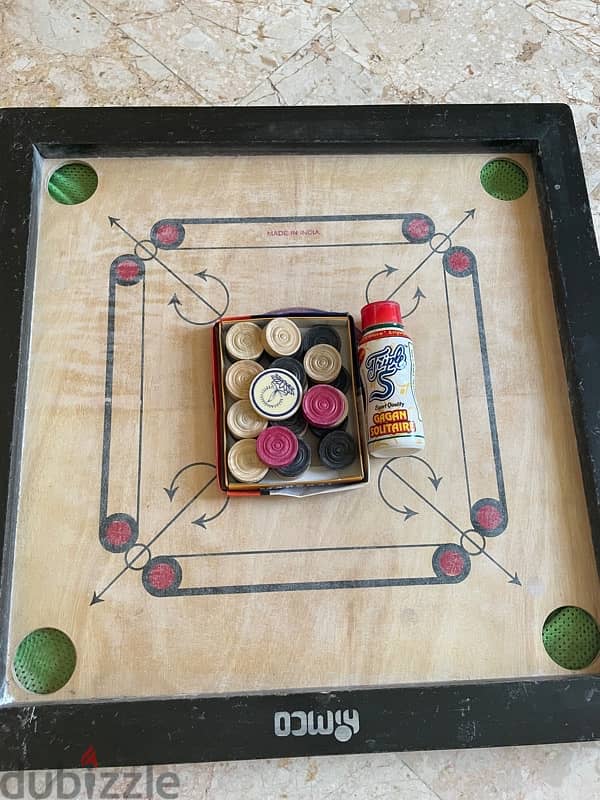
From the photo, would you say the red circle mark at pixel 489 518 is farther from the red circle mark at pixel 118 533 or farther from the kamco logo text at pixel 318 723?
the red circle mark at pixel 118 533

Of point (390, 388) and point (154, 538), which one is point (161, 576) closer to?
point (154, 538)

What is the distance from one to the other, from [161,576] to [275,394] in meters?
0.28

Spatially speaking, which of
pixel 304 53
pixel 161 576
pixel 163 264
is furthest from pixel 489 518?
pixel 304 53

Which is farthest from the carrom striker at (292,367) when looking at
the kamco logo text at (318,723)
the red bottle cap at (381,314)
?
the kamco logo text at (318,723)

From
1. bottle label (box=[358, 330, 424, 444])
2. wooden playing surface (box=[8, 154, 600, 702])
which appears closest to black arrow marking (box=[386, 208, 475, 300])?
wooden playing surface (box=[8, 154, 600, 702])

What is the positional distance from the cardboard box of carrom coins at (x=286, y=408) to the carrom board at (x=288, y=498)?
4cm

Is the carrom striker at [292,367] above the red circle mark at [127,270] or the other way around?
the other way around

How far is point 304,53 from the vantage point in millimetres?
1271

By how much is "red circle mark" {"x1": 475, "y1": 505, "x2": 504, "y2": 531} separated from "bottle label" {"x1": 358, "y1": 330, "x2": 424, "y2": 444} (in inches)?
5.3

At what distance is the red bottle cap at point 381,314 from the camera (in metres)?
0.98

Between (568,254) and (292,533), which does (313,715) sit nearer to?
(292,533)

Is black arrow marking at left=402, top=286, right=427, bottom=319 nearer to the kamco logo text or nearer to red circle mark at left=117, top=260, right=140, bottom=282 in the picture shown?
red circle mark at left=117, top=260, right=140, bottom=282

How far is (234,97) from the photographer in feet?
4.05

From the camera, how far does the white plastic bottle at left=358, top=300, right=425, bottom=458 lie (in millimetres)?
942
